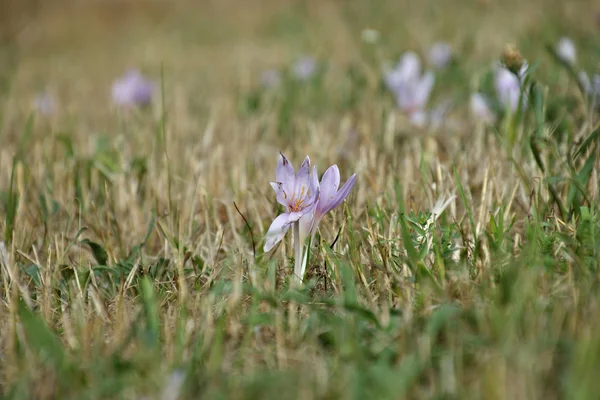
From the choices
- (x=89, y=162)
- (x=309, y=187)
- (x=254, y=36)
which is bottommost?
(x=254, y=36)

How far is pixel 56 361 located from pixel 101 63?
5.46 metres

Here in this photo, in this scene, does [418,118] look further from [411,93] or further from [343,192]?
[343,192]

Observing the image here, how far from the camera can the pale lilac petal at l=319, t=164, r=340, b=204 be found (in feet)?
4.62

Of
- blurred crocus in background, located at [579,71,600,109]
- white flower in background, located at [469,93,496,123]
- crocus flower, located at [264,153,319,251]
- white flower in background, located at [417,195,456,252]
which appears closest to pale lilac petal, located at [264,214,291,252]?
crocus flower, located at [264,153,319,251]

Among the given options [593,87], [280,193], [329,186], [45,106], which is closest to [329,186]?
[329,186]

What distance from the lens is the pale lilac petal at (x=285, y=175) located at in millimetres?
1414

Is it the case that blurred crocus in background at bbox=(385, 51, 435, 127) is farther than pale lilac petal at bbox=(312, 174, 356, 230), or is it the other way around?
blurred crocus in background at bbox=(385, 51, 435, 127)

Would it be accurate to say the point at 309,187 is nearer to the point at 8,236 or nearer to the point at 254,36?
the point at 8,236

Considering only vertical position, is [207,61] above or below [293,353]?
below

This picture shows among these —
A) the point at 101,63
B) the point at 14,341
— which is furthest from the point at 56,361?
the point at 101,63

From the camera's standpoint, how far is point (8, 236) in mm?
1770

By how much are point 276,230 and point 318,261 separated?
7.8 inches

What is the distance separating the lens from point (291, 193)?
1.44 metres

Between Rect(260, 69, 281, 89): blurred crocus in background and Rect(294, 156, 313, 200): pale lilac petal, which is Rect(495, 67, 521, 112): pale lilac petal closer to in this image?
Rect(294, 156, 313, 200): pale lilac petal
